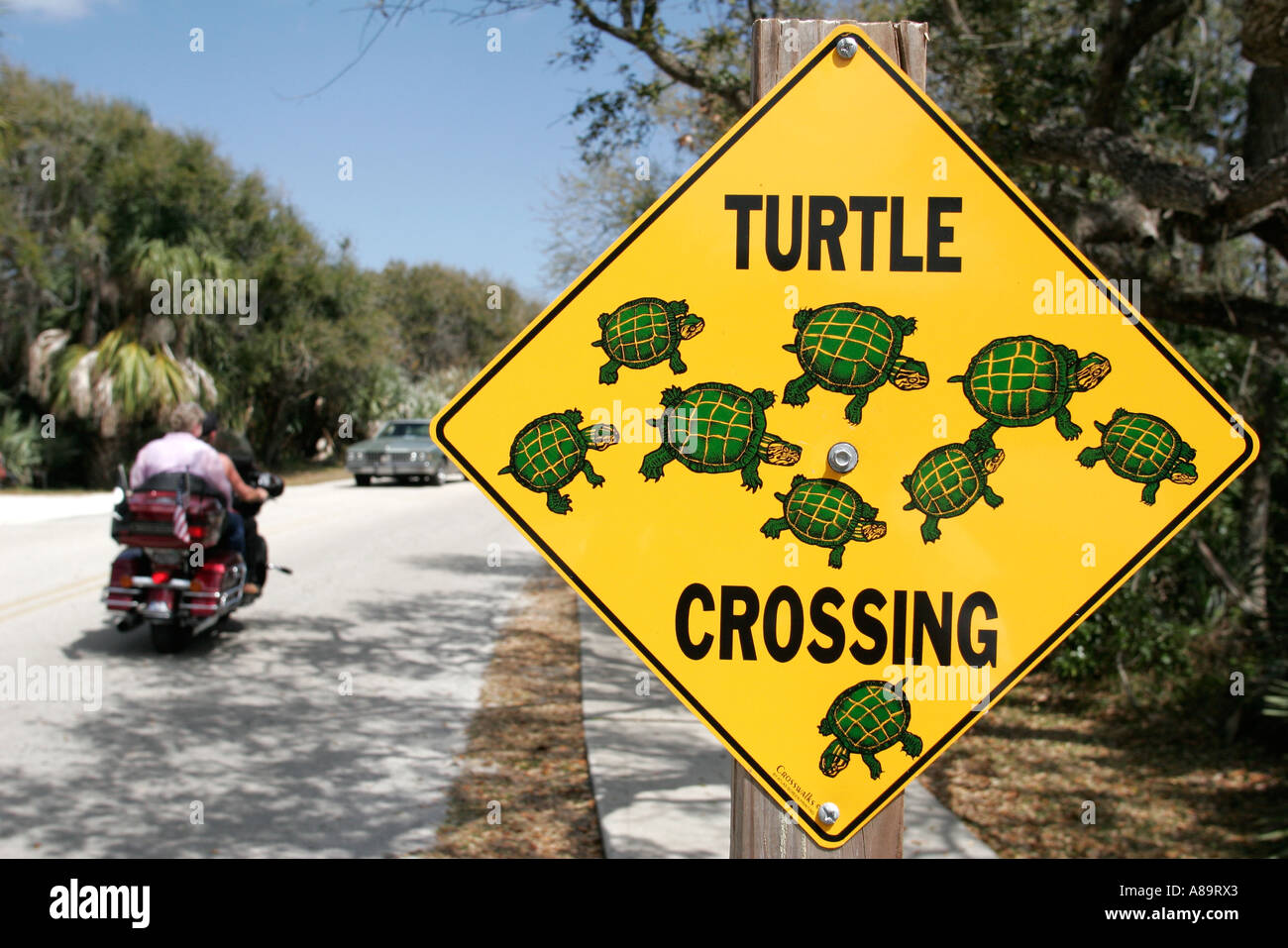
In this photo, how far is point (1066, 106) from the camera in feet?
26.8

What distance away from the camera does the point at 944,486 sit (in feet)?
6.95

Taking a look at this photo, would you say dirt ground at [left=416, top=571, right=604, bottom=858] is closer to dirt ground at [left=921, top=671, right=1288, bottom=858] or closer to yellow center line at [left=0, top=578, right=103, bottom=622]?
dirt ground at [left=921, top=671, right=1288, bottom=858]

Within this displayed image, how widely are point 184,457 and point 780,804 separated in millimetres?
6733

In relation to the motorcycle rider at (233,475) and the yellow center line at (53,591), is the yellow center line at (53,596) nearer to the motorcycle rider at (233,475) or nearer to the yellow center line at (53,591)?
the yellow center line at (53,591)

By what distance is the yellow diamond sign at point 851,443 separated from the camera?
212 centimetres

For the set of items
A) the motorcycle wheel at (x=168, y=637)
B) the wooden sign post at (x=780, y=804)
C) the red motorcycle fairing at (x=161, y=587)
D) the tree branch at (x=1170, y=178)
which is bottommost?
the motorcycle wheel at (x=168, y=637)

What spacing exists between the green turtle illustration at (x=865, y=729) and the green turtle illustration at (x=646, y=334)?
733mm

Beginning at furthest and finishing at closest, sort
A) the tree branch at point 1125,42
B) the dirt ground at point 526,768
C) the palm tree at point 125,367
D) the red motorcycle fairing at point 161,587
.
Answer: the palm tree at point 125,367 → the red motorcycle fairing at point 161,587 → the tree branch at point 1125,42 → the dirt ground at point 526,768

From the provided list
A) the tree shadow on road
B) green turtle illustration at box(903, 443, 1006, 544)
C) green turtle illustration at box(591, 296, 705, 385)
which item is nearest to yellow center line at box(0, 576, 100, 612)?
the tree shadow on road

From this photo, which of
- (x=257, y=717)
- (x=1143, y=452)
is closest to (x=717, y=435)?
(x=1143, y=452)

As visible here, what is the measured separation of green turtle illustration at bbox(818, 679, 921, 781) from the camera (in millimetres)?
2105

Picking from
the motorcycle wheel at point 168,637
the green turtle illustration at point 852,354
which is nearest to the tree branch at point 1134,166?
the green turtle illustration at point 852,354

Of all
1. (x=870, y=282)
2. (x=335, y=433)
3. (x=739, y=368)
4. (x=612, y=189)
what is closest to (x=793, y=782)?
(x=739, y=368)

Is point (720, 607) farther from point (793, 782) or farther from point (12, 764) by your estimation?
point (12, 764)
